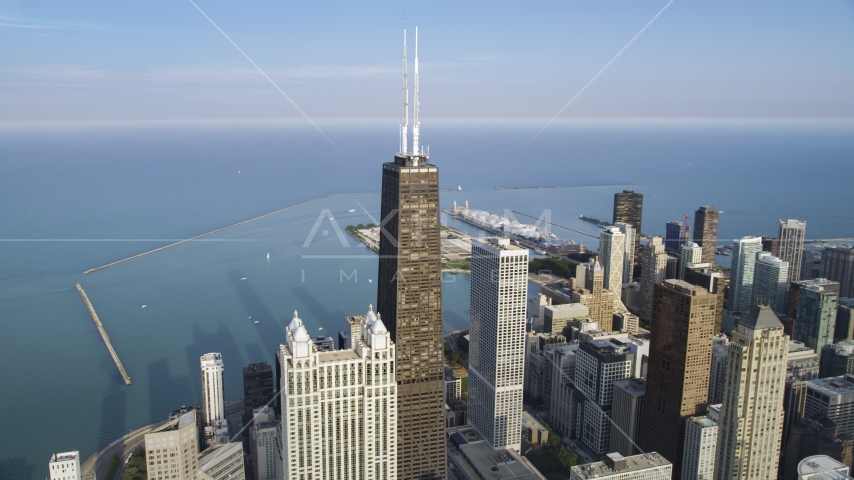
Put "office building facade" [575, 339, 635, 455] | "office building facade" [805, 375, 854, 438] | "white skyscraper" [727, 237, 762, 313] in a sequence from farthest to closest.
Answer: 1. "white skyscraper" [727, 237, 762, 313]
2. "office building facade" [575, 339, 635, 455]
3. "office building facade" [805, 375, 854, 438]

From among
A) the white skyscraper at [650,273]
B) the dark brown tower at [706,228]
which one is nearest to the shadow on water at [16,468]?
the white skyscraper at [650,273]

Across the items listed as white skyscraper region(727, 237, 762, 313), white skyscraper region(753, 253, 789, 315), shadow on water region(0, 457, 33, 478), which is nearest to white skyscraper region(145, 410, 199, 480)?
shadow on water region(0, 457, 33, 478)

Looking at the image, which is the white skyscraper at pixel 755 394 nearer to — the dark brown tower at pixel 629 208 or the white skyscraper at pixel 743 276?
the white skyscraper at pixel 743 276

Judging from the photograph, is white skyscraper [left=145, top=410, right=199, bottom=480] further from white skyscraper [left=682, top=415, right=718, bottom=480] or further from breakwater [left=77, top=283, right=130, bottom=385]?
white skyscraper [left=682, top=415, right=718, bottom=480]

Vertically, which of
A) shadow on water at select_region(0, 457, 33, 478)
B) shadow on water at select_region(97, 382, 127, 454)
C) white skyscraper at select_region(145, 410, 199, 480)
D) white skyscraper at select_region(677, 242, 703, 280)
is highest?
white skyscraper at select_region(677, 242, 703, 280)

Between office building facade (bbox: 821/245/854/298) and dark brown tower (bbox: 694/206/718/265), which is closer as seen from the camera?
office building facade (bbox: 821/245/854/298)
